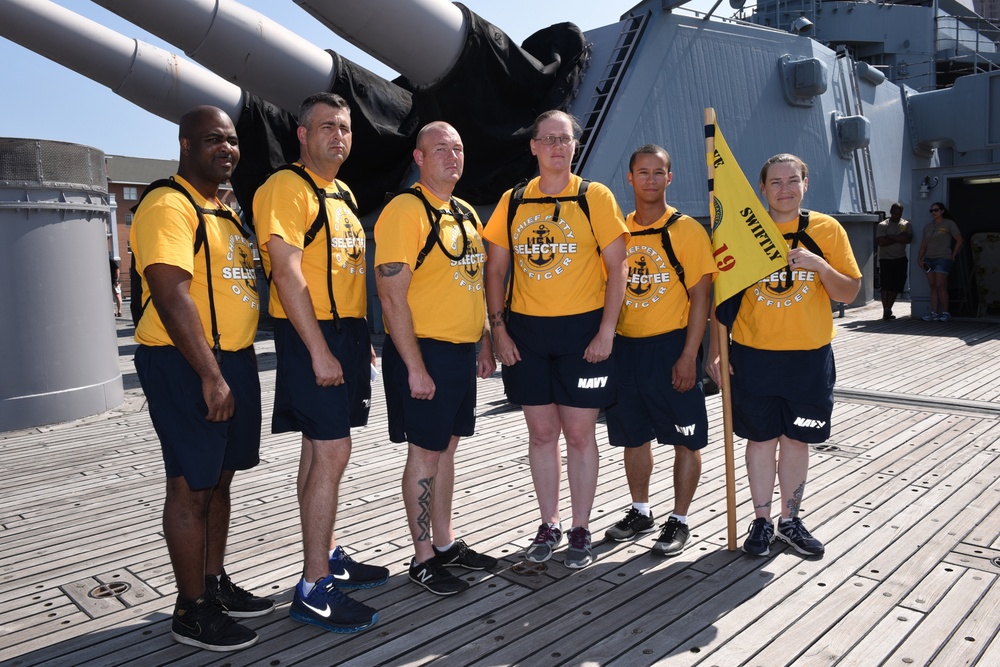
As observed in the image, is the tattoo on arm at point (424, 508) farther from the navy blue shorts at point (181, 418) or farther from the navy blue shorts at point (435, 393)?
the navy blue shorts at point (181, 418)

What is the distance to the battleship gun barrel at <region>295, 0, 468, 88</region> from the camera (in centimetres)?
681

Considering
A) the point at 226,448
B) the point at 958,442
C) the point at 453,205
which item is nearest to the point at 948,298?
the point at 958,442

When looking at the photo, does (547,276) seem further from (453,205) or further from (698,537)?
(698,537)

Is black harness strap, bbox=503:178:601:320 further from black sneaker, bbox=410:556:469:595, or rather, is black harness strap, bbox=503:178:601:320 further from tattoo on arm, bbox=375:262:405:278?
black sneaker, bbox=410:556:469:595

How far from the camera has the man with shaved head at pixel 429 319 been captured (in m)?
2.95

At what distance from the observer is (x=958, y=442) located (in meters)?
5.17

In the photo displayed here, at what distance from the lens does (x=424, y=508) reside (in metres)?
3.16

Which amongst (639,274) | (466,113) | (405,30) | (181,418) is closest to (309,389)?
(181,418)

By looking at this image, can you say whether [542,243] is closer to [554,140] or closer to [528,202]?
[528,202]

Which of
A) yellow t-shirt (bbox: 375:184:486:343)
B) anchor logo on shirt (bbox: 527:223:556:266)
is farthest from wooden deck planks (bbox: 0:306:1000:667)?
anchor logo on shirt (bbox: 527:223:556:266)

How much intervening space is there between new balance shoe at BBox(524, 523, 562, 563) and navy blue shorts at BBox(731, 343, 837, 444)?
36.0 inches

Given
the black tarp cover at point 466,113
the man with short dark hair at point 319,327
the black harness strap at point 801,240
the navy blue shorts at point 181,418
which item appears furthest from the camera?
the black tarp cover at point 466,113

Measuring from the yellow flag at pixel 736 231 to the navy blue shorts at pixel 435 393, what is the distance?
1.09m

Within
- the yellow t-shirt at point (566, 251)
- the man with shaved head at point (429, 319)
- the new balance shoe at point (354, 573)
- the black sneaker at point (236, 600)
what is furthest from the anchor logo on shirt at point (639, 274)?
the black sneaker at point (236, 600)
